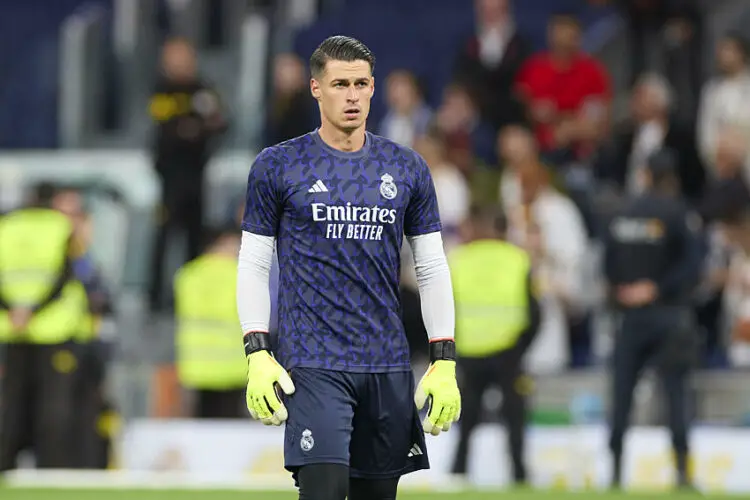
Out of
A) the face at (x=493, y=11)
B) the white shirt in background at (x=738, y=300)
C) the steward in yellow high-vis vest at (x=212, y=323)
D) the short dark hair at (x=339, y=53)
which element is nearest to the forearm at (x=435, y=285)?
the short dark hair at (x=339, y=53)

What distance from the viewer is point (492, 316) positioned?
41.6ft

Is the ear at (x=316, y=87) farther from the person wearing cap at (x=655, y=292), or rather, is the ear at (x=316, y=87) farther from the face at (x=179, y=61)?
the face at (x=179, y=61)

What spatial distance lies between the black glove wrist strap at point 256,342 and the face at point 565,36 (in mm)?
9613

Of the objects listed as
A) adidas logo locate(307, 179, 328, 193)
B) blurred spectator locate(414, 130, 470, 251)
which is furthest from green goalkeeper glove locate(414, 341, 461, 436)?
blurred spectator locate(414, 130, 470, 251)

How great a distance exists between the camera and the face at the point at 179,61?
15094 millimetres

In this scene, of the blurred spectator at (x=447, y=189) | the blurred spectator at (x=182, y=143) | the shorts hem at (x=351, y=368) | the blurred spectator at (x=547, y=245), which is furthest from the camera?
the blurred spectator at (x=182, y=143)

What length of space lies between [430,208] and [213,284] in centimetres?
776

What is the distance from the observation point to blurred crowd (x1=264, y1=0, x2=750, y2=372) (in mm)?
14102

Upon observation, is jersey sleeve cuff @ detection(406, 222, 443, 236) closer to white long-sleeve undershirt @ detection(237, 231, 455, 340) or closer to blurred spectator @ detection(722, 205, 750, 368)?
white long-sleeve undershirt @ detection(237, 231, 455, 340)

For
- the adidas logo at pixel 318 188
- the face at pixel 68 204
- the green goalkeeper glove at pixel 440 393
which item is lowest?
the green goalkeeper glove at pixel 440 393

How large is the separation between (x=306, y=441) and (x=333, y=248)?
667mm

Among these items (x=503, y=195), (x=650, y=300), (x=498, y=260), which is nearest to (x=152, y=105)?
(x=503, y=195)

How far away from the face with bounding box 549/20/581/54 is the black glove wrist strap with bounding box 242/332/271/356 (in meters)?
9.61

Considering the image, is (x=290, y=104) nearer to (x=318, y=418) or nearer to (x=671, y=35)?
(x=671, y=35)
